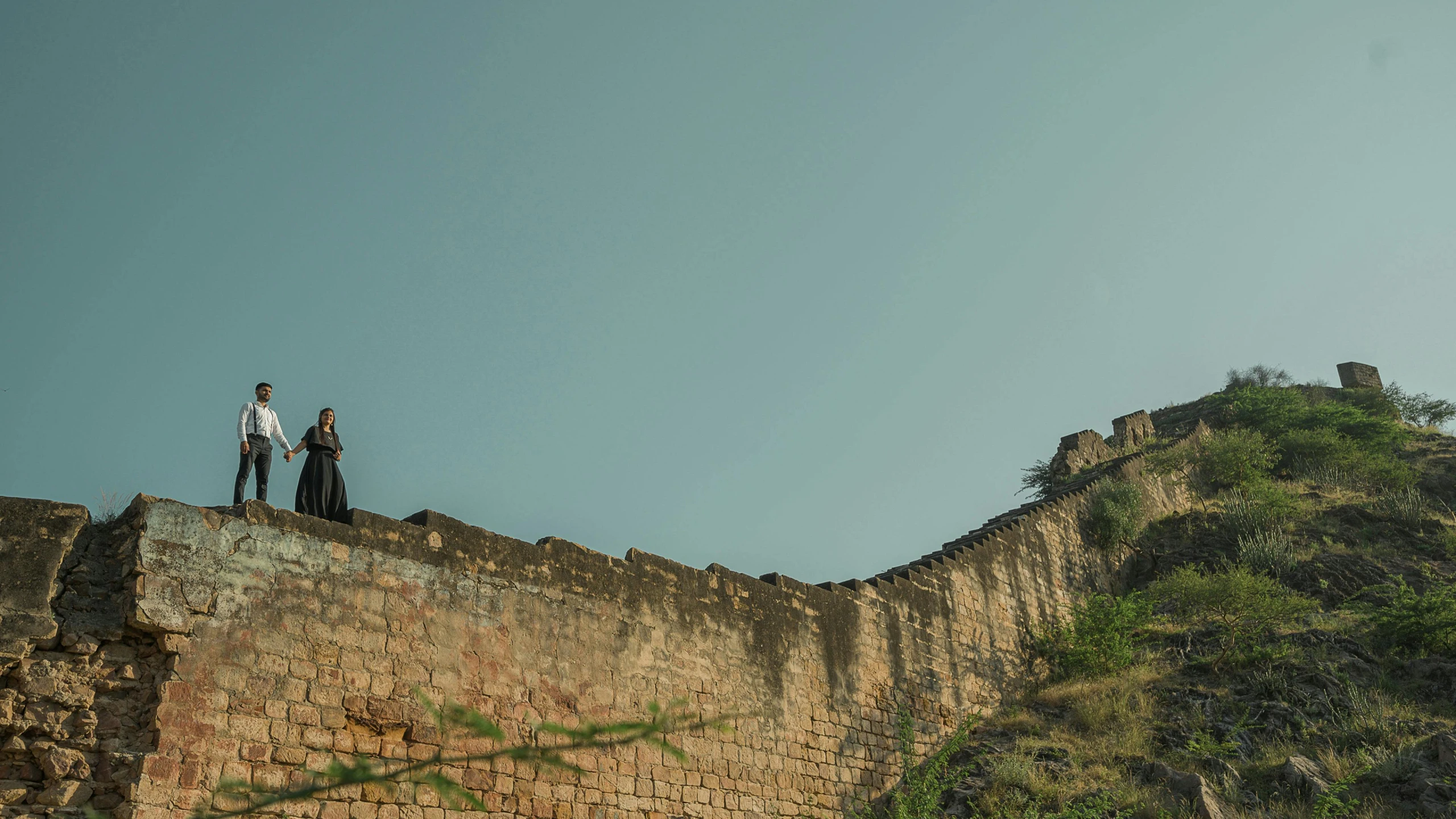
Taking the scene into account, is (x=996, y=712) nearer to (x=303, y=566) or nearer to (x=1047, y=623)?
(x=1047, y=623)

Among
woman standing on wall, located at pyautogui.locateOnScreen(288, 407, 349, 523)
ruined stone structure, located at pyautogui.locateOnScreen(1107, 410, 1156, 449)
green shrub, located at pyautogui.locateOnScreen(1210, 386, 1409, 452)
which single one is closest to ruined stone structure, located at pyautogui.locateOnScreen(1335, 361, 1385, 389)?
green shrub, located at pyautogui.locateOnScreen(1210, 386, 1409, 452)

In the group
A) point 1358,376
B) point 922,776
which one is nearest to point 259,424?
point 922,776

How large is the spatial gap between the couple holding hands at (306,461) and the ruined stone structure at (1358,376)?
35279 mm

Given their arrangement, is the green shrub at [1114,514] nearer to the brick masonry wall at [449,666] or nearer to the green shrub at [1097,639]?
the green shrub at [1097,639]

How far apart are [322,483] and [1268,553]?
15.3 meters

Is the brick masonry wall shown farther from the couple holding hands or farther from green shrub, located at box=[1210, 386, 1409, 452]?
green shrub, located at box=[1210, 386, 1409, 452]

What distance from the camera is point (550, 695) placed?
8.80m

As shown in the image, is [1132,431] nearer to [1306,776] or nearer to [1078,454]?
[1078,454]

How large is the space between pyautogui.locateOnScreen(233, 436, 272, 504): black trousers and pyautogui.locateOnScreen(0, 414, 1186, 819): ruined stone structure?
0.99 m

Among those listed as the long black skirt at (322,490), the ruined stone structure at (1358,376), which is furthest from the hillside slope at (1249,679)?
the ruined stone structure at (1358,376)

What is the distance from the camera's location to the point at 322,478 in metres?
8.32

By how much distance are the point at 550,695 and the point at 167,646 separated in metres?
3.02

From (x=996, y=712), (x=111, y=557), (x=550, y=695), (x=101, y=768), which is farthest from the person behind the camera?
(x=996, y=712)

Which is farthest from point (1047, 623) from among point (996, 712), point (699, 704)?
point (699, 704)
